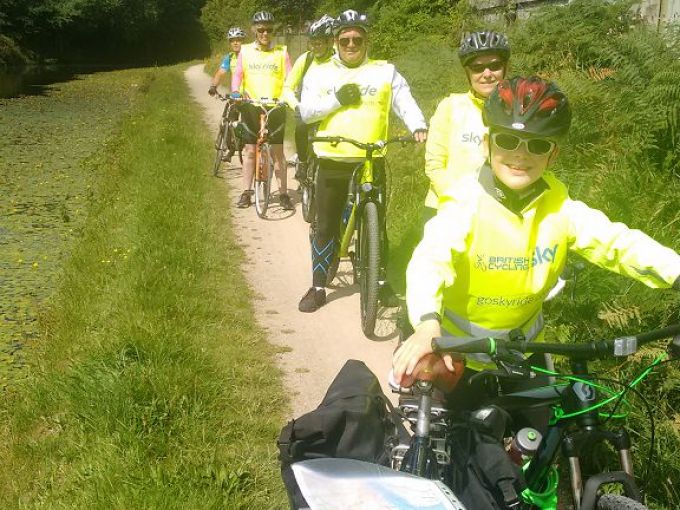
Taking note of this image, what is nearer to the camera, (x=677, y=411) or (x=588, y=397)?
(x=588, y=397)

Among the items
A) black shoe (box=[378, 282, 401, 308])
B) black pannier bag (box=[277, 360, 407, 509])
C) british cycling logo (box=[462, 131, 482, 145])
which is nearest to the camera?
black pannier bag (box=[277, 360, 407, 509])

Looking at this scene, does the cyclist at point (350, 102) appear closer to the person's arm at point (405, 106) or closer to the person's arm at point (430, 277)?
the person's arm at point (405, 106)

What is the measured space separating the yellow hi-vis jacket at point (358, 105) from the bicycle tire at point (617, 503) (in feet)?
12.5

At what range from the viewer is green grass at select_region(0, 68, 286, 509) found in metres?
3.59

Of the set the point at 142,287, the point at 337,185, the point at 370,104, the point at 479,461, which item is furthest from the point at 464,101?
the point at 142,287

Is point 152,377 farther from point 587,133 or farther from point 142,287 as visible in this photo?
point 587,133

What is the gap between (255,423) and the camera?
4281 millimetres

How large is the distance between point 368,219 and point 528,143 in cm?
311

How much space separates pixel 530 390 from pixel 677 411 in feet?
5.84

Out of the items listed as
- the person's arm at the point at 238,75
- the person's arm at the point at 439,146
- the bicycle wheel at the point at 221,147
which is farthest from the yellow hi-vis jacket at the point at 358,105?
the bicycle wheel at the point at 221,147

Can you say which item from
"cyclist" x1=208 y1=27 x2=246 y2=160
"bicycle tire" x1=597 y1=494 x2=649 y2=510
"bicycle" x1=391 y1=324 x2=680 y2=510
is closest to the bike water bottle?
"bicycle" x1=391 y1=324 x2=680 y2=510

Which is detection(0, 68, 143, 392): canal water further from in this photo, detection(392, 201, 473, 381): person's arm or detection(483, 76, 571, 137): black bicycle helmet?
detection(483, 76, 571, 137): black bicycle helmet

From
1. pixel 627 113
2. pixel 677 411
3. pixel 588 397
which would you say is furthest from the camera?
pixel 627 113

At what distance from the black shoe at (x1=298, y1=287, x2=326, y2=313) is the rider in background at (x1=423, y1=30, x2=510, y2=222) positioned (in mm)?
1911
